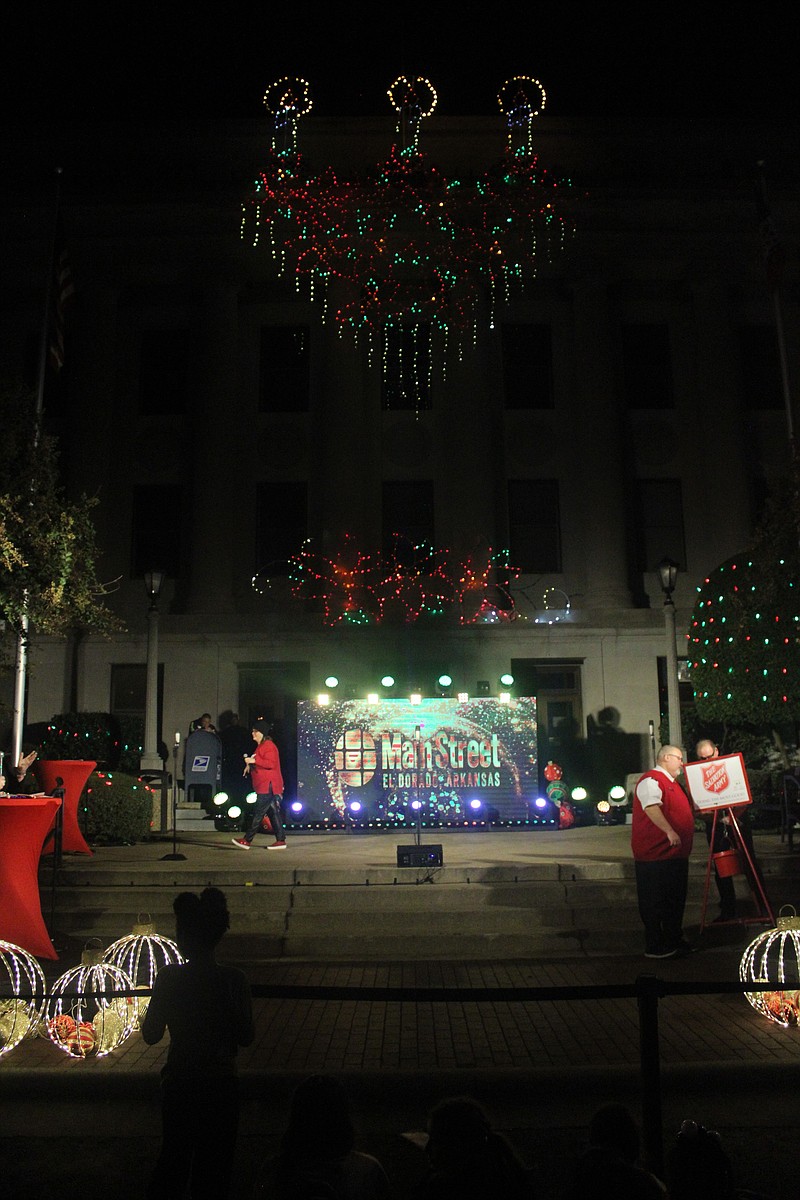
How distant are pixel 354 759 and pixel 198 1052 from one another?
13987mm

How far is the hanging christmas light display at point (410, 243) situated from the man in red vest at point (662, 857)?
18078 mm

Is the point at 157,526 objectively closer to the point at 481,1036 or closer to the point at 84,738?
the point at 84,738

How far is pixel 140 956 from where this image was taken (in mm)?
8266

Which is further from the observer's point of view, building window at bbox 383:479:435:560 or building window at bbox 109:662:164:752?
building window at bbox 383:479:435:560

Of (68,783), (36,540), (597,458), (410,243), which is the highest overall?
(410,243)

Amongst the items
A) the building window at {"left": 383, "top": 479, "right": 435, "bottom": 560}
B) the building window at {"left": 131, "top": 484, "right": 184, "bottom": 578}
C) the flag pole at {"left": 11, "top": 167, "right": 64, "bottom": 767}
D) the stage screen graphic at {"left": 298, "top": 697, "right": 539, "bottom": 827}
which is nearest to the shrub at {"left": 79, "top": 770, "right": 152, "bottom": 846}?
the flag pole at {"left": 11, "top": 167, "right": 64, "bottom": 767}

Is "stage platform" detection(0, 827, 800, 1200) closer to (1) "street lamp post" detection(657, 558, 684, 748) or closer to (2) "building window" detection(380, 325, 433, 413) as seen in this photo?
(1) "street lamp post" detection(657, 558, 684, 748)

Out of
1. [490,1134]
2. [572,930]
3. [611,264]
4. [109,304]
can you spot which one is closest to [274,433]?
[109,304]

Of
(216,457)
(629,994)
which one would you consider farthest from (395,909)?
(216,457)

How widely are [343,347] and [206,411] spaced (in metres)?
4.06

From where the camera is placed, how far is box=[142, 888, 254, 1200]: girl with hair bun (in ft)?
11.9

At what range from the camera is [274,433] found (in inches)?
996

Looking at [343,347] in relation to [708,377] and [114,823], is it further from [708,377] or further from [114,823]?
[114,823]

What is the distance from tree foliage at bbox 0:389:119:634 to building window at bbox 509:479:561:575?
12.1 m
